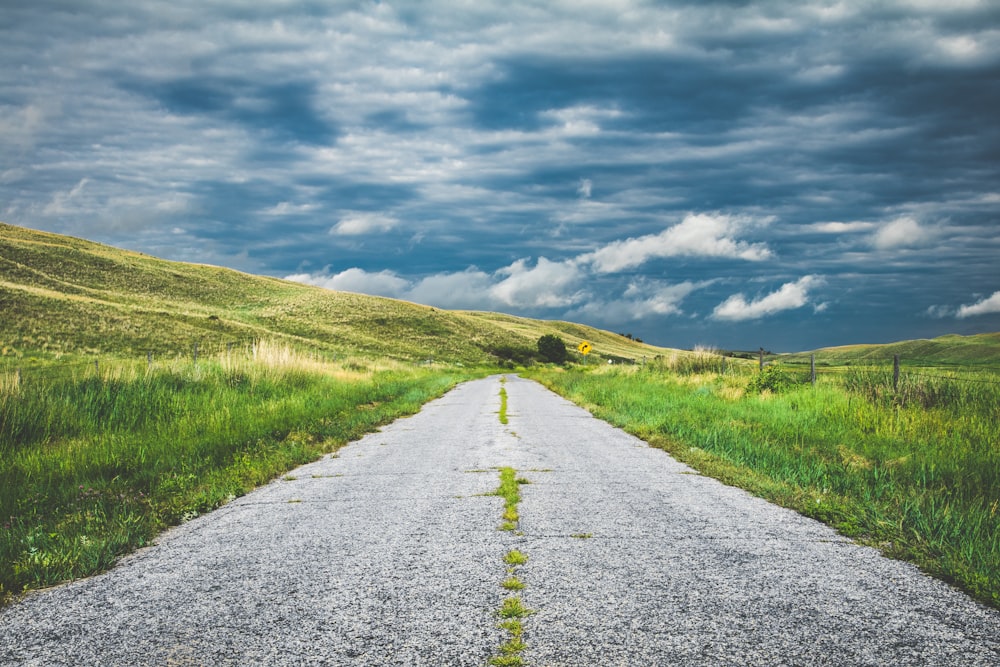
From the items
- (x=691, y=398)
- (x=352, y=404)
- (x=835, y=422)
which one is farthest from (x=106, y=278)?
(x=835, y=422)

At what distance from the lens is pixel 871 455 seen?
9570mm

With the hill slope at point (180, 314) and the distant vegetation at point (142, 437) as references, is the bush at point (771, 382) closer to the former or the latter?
the distant vegetation at point (142, 437)

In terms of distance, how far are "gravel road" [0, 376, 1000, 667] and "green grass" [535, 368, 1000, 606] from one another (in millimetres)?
439

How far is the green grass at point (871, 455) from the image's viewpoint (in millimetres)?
5453

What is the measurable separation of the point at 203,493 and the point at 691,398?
560 inches

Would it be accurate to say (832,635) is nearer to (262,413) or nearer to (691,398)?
(262,413)

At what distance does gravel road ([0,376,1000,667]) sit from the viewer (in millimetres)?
3510

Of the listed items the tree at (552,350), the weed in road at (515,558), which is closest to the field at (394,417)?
the weed in road at (515,558)

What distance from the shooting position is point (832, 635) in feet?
11.9

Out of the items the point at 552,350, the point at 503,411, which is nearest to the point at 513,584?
the point at 503,411

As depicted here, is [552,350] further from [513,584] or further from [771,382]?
[513,584]

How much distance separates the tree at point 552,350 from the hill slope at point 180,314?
430 centimetres

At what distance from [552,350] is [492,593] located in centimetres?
8657

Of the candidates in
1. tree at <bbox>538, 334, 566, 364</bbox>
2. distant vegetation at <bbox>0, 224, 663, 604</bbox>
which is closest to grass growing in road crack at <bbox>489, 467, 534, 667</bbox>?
distant vegetation at <bbox>0, 224, 663, 604</bbox>
